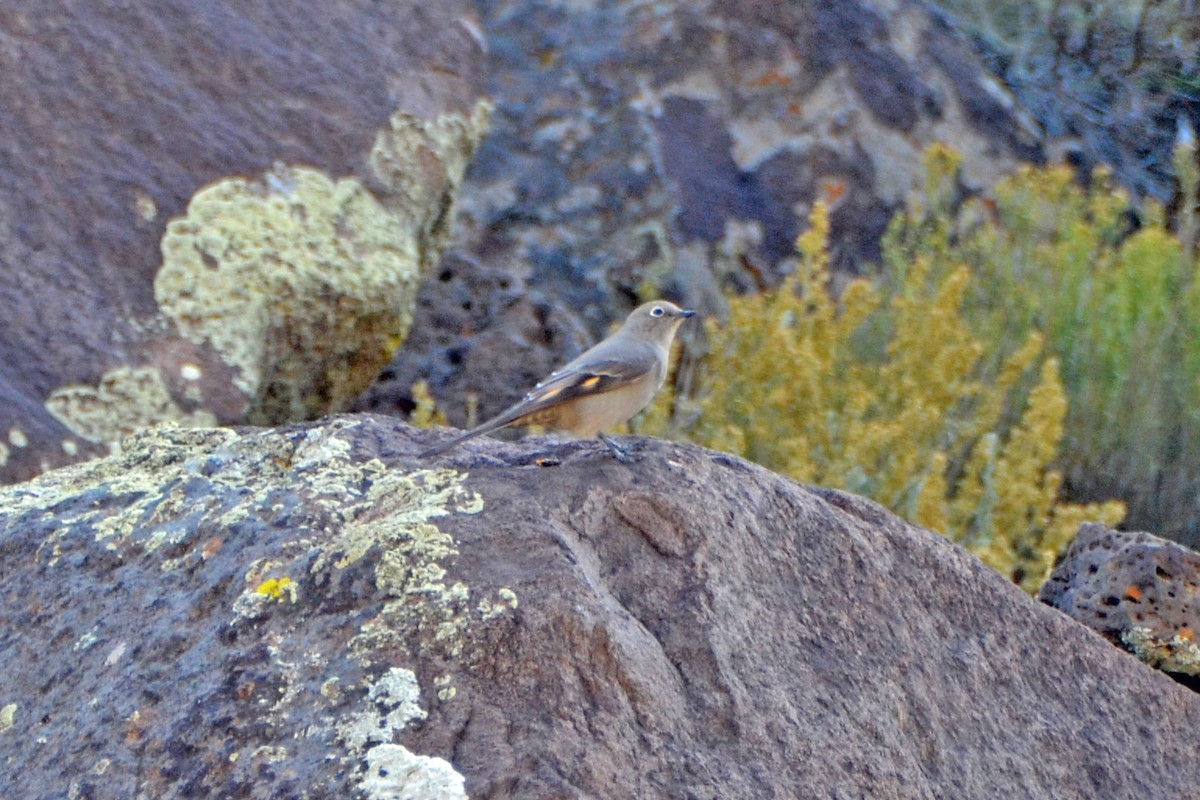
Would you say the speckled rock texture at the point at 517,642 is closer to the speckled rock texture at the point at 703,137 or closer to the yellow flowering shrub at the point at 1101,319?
the yellow flowering shrub at the point at 1101,319

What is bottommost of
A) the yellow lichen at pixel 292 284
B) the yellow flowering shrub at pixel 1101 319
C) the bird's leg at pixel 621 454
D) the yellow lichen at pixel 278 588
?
the yellow flowering shrub at pixel 1101 319

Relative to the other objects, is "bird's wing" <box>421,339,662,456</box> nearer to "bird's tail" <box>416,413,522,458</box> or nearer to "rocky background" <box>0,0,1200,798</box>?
"bird's tail" <box>416,413,522,458</box>

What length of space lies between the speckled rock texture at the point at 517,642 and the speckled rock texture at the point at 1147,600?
9.9 inches

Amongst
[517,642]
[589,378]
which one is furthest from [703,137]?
[517,642]

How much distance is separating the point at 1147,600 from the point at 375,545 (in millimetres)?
1960

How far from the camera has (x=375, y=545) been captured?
2.57 meters

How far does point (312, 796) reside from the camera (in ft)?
7.11

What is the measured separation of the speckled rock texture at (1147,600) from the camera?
11.5 ft

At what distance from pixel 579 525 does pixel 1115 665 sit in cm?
122

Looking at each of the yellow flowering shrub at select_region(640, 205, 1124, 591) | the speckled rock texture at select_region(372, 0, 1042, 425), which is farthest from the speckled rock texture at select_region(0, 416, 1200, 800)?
the speckled rock texture at select_region(372, 0, 1042, 425)

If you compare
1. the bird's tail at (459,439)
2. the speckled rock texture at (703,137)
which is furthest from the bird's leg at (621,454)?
the speckled rock texture at (703,137)

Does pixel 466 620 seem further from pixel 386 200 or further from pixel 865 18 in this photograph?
pixel 865 18

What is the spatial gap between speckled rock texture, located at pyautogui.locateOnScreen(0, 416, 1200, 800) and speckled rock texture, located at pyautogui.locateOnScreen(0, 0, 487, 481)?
51.3 inches

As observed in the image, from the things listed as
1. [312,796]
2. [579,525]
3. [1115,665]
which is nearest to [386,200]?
[579,525]
